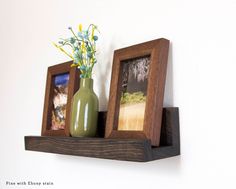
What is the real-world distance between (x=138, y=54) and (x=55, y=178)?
641mm

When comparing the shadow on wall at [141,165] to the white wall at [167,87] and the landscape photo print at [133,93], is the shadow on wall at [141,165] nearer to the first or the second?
the white wall at [167,87]

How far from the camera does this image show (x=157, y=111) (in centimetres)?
66

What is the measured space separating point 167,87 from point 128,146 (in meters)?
0.21

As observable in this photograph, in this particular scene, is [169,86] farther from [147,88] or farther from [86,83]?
[86,83]

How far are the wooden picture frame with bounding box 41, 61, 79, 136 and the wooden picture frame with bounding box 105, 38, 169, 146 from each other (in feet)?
0.65

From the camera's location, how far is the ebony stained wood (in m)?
0.60

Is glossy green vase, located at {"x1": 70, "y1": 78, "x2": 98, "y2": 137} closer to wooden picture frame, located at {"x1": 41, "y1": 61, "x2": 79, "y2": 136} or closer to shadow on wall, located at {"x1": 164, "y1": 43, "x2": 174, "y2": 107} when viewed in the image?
wooden picture frame, located at {"x1": 41, "y1": 61, "x2": 79, "y2": 136}

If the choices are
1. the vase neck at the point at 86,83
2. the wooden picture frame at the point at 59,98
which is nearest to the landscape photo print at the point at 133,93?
the vase neck at the point at 86,83

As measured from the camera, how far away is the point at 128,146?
0.62 metres

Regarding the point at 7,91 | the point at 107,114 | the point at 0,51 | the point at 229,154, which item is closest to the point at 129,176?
the point at 107,114

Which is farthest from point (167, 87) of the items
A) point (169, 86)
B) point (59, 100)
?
point (59, 100)

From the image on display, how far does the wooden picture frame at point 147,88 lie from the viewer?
2.16 ft

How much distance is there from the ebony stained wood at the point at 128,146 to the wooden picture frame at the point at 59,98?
113 millimetres

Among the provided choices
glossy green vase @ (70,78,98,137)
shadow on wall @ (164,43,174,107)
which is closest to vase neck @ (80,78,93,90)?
glossy green vase @ (70,78,98,137)
